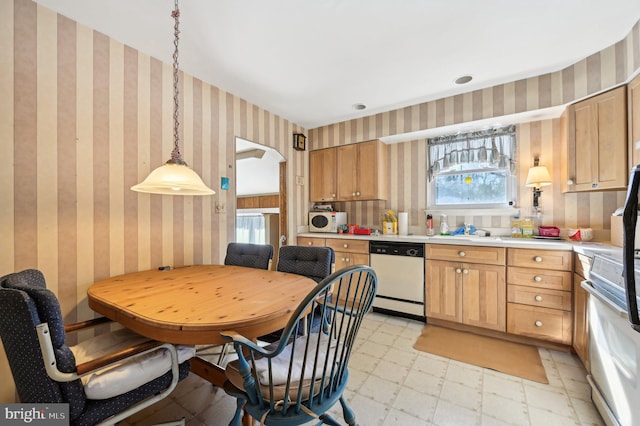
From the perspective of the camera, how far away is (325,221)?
12.1 ft

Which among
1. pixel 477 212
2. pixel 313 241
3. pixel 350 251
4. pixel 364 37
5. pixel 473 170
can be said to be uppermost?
pixel 364 37

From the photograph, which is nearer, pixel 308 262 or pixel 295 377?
pixel 295 377

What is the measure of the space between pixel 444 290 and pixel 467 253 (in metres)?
0.46

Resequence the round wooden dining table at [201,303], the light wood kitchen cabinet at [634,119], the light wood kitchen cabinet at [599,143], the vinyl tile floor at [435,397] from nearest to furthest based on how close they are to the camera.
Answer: the round wooden dining table at [201,303] < the vinyl tile floor at [435,397] < the light wood kitchen cabinet at [634,119] < the light wood kitchen cabinet at [599,143]

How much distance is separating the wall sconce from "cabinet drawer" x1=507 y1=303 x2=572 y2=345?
109 cm

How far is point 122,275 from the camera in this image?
6.37 ft

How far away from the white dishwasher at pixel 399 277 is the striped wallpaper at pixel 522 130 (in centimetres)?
63

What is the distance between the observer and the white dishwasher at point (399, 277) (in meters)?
2.88

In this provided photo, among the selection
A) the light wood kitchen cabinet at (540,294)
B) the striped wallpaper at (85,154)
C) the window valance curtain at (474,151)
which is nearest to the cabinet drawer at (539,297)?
the light wood kitchen cabinet at (540,294)

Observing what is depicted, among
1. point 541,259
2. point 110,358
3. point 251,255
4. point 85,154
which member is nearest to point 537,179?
point 541,259

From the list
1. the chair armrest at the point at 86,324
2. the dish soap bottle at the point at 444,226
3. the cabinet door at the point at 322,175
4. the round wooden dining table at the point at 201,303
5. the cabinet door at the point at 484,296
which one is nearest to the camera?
the round wooden dining table at the point at 201,303

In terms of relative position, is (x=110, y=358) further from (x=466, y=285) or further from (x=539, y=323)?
(x=539, y=323)

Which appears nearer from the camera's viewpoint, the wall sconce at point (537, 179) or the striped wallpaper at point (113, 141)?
the striped wallpaper at point (113, 141)

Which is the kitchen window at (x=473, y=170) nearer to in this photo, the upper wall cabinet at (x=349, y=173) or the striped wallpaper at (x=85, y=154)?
the upper wall cabinet at (x=349, y=173)
